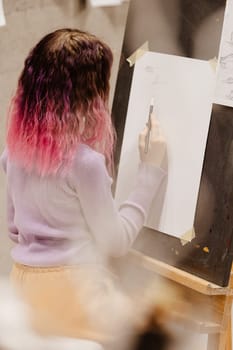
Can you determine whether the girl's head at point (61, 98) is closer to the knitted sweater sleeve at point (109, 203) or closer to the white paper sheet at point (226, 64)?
the knitted sweater sleeve at point (109, 203)

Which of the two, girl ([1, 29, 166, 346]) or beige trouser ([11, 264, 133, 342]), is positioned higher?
girl ([1, 29, 166, 346])

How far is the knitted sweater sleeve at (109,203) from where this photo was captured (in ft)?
3.50

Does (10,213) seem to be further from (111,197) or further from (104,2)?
(104,2)

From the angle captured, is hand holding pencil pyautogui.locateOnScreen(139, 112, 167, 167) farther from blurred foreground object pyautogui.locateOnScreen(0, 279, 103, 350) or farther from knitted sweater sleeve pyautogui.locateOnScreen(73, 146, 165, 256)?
blurred foreground object pyautogui.locateOnScreen(0, 279, 103, 350)

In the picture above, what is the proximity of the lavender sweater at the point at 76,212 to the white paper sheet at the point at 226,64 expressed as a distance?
16 centimetres

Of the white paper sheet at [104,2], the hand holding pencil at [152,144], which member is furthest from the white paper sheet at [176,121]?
the white paper sheet at [104,2]

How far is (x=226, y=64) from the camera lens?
1.06 metres

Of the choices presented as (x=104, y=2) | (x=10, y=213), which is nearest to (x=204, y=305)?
(x=10, y=213)

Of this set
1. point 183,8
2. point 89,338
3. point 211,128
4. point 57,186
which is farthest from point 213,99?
point 89,338

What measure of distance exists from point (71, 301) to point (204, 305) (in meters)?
0.19

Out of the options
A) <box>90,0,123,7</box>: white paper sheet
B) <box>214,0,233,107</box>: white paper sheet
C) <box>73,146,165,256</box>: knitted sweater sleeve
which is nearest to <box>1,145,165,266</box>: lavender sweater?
<box>73,146,165,256</box>: knitted sweater sleeve

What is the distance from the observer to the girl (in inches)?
42.7

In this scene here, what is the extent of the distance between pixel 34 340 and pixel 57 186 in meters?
0.23

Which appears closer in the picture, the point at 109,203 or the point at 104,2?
the point at 109,203
